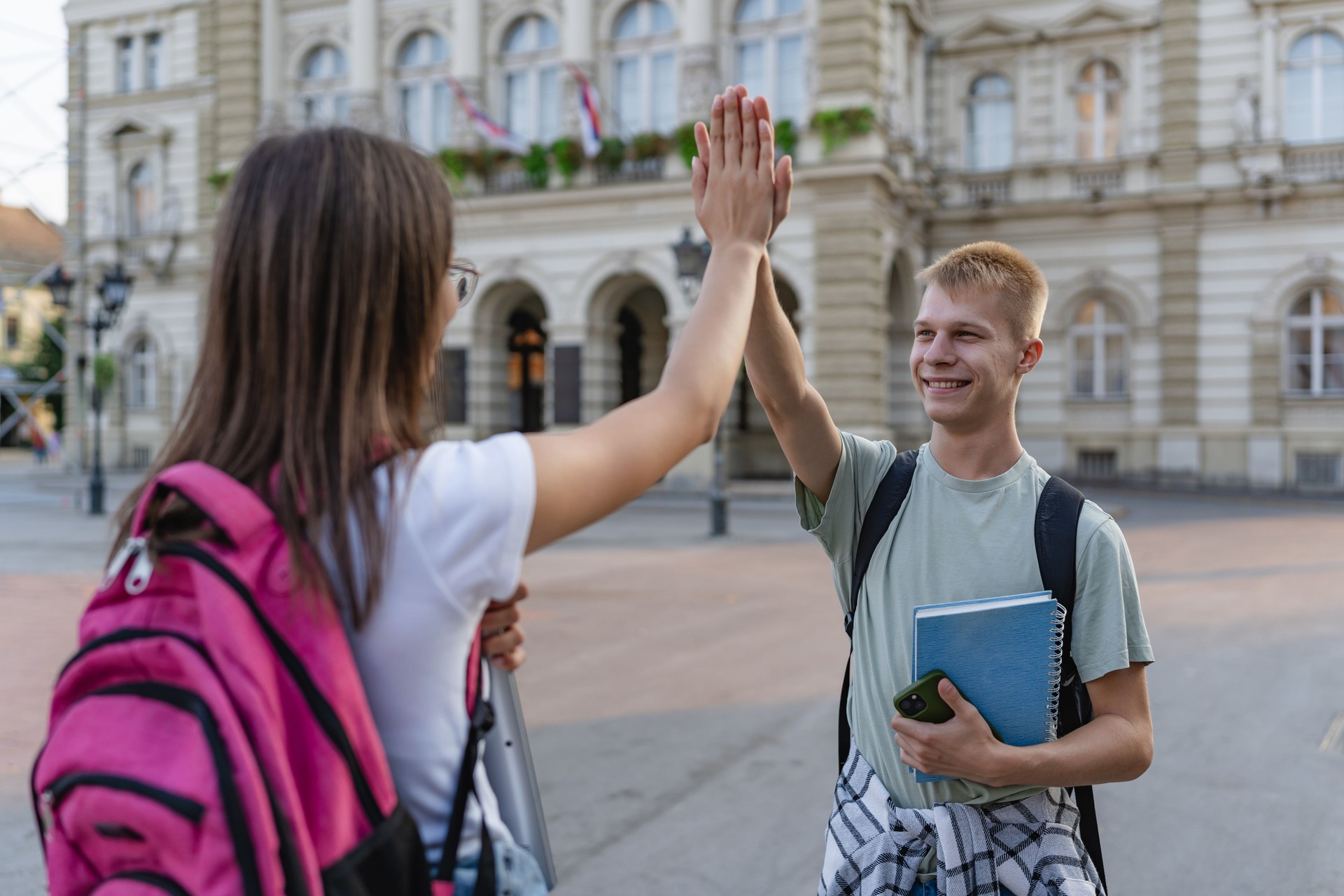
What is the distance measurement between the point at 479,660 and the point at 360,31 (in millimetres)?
27909

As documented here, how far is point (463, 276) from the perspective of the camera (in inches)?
69.4

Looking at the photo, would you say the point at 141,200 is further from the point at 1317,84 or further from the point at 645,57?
the point at 1317,84

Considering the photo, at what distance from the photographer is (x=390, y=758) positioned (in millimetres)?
1376

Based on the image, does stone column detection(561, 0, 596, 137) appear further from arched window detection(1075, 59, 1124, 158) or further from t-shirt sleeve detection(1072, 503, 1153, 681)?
t-shirt sleeve detection(1072, 503, 1153, 681)

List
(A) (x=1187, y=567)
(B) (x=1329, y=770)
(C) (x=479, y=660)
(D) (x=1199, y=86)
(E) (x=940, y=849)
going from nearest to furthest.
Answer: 1. (C) (x=479, y=660)
2. (E) (x=940, y=849)
3. (B) (x=1329, y=770)
4. (A) (x=1187, y=567)
5. (D) (x=1199, y=86)

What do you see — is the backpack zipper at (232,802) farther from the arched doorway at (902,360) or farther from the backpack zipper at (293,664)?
the arched doorway at (902,360)

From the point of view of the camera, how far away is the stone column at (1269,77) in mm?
24688

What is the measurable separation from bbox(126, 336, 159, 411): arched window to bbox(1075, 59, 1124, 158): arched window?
83.4ft

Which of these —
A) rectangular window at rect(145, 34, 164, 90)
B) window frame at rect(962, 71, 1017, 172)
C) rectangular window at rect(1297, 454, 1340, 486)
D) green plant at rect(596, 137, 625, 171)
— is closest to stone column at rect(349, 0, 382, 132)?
green plant at rect(596, 137, 625, 171)

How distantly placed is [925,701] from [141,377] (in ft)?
109

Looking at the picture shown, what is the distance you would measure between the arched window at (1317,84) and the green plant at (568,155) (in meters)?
16.1

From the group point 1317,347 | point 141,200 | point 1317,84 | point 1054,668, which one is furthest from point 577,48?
point 1054,668

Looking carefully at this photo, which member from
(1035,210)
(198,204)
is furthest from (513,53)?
(1035,210)

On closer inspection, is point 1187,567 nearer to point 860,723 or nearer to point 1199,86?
point 860,723
